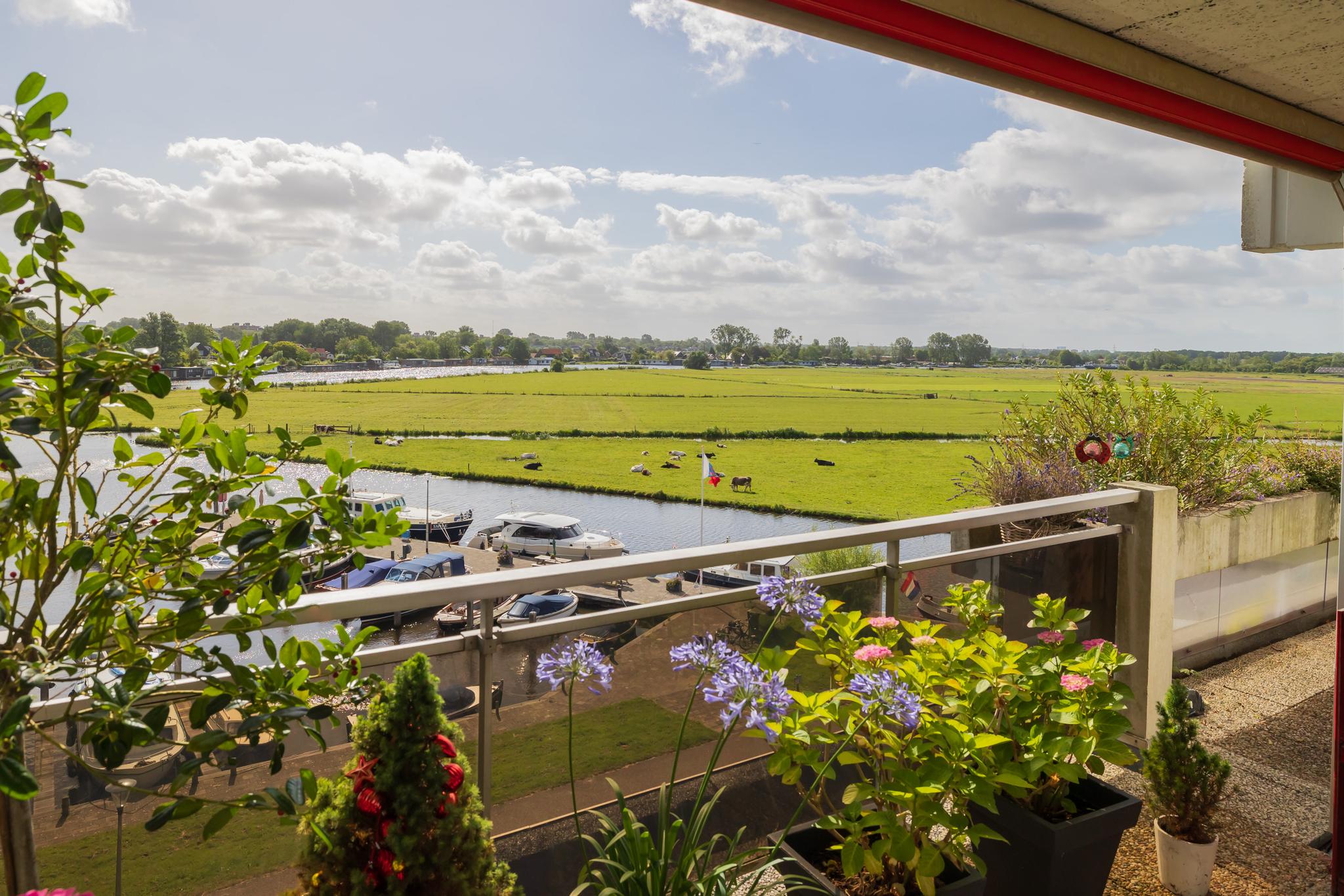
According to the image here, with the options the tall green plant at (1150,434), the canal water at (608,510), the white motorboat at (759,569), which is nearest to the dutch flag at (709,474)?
the canal water at (608,510)

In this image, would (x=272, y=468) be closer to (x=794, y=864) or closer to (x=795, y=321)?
(x=794, y=864)

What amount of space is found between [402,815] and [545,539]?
29.1 meters

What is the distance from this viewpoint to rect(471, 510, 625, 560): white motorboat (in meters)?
29.5

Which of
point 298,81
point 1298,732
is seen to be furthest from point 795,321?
point 1298,732

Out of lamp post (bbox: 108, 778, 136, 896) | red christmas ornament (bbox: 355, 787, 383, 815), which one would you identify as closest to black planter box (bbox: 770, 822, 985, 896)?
red christmas ornament (bbox: 355, 787, 383, 815)

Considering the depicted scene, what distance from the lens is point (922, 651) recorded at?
1800mm

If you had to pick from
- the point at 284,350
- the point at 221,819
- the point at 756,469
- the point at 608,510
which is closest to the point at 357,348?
the point at 284,350

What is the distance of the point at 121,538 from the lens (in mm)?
971

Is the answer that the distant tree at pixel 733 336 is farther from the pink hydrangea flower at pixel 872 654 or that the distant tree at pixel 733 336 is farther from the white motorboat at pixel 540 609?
A: the white motorboat at pixel 540 609

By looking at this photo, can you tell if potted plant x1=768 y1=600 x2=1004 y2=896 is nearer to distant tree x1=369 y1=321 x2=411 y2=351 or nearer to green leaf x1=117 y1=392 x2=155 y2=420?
green leaf x1=117 y1=392 x2=155 y2=420

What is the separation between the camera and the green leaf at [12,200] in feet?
2.80

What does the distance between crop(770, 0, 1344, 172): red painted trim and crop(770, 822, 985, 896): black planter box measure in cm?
158

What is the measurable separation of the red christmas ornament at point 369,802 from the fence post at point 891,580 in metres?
1.38

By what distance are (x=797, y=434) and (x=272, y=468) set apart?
42.9 m
